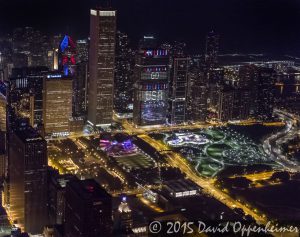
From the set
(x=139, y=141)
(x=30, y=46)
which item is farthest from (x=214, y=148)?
(x=30, y=46)

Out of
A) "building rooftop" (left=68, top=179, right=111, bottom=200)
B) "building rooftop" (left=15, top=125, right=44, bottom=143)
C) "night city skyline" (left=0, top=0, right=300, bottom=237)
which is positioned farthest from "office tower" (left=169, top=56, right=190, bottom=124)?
"building rooftop" (left=68, top=179, right=111, bottom=200)

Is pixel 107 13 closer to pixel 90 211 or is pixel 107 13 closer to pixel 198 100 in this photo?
pixel 198 100

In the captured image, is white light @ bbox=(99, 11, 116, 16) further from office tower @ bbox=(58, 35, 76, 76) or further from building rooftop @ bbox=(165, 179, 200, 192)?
building rooftop @ bbox=(165, 179, 200, 192)

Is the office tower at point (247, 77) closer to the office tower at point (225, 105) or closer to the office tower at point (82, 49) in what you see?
the office tower at point (225, 105)

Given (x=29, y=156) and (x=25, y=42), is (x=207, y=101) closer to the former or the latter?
(x=25, y=42)

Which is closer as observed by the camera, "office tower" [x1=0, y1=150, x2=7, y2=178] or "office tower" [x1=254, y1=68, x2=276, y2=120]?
"office tower" [x1=0, y1=150, x2=7, y2=178]
